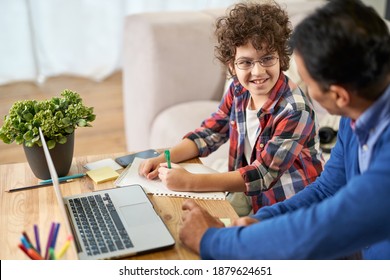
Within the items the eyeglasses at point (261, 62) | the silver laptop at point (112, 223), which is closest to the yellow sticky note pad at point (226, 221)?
the silver laptop at point (112, 223)

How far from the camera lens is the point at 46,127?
1281 millimetres

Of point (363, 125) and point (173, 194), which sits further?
point (173, 194)

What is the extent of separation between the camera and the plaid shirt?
54.1 inches

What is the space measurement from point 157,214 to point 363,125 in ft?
1.62

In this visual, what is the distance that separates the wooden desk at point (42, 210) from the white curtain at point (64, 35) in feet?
8.42

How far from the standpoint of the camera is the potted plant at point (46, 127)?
129cm

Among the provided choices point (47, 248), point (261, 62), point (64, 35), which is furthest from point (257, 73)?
point (64, 35)

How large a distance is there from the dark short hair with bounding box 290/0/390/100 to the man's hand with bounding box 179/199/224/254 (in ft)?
1.21

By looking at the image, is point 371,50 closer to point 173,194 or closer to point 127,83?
point 173,194

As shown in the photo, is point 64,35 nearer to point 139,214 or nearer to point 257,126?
point 257,126

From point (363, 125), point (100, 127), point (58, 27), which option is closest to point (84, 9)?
point (58, 27)

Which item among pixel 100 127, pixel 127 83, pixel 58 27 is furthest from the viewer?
pixel 58 27
